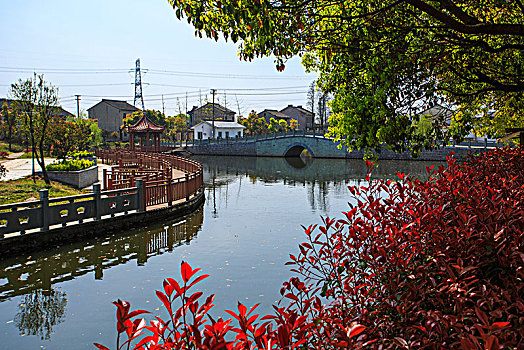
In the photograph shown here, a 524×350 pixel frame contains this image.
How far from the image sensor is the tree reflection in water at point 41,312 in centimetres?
666

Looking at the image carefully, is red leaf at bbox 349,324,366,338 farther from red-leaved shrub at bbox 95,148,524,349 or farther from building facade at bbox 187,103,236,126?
building facade at bbox 187,103,236,126

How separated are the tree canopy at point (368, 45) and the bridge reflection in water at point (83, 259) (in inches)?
247

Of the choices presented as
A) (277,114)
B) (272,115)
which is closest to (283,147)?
(272,115)

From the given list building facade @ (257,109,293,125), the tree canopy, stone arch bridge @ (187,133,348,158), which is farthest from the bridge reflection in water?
building facade @ (257,109,293,125)

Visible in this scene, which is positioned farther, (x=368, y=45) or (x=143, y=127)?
(x=143, y=127)

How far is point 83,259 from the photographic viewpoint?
34.0 ft

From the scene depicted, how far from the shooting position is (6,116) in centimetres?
5484

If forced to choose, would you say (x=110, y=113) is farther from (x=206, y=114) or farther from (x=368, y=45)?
(x=368, y=45)

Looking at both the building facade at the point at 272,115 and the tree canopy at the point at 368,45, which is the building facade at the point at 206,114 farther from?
the tree canopy at the point at 368,45

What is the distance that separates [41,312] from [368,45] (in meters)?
7.03

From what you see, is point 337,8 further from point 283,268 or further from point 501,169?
point 283,268

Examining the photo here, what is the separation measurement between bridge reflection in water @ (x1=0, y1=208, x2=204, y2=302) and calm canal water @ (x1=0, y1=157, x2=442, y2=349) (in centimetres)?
2

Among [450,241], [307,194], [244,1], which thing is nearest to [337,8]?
[244,1]

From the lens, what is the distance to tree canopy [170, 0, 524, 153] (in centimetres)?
540
